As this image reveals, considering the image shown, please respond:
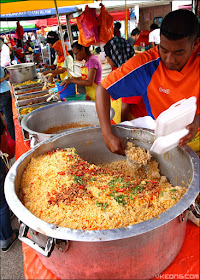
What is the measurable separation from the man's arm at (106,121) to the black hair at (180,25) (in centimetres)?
55

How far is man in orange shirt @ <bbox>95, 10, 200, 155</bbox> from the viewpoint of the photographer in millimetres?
1074

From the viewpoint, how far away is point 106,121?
1.50 metres

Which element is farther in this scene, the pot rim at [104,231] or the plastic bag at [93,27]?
the plastic bag at [93,27]

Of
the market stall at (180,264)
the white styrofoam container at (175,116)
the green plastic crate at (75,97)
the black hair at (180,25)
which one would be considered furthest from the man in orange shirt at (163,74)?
the green plastic crate at (75,97)

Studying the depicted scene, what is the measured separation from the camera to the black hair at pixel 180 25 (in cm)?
105

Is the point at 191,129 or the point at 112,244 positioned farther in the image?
the point at 191,129

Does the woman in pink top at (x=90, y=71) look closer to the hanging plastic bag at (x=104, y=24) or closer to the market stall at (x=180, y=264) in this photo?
the hanging plastic bag at (x=104, y=24)

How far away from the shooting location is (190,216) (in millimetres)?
1235

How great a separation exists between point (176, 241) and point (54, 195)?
2.25 feet

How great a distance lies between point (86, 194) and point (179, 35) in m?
0.98

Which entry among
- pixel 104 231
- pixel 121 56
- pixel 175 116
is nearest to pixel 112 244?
pixel 104 231

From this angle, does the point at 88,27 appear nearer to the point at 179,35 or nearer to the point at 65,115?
the point at 65,115

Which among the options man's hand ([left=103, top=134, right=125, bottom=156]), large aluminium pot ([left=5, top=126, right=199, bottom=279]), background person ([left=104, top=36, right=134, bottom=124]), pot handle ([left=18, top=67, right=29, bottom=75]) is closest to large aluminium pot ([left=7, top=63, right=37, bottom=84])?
pot handle ([left=18, top=67, right=29, bottom=75])

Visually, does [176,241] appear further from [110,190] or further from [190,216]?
[110,190]
